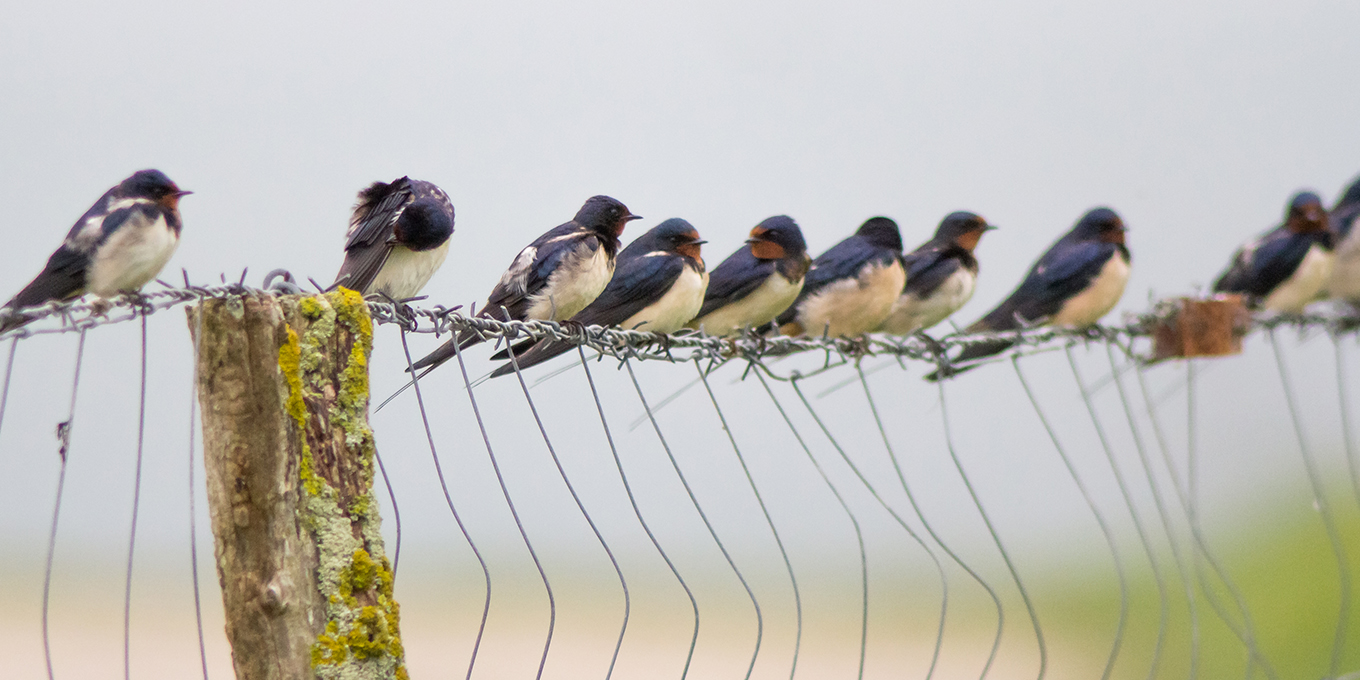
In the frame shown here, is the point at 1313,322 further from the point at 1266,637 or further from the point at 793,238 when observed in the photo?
the point at 793,238

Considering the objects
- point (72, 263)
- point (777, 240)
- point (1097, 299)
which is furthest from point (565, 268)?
point (1097, 299)

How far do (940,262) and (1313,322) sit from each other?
1.64 metres

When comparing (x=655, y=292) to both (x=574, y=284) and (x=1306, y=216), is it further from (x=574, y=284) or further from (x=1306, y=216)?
(x=1306, y=216)

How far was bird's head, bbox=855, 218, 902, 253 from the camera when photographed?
4.54 metres

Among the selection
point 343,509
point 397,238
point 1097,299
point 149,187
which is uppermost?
point 149,187

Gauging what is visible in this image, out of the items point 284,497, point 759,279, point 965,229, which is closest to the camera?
point 284,497

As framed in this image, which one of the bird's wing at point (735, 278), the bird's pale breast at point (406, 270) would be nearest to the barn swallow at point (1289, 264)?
the bird's wing at point (735, 278)

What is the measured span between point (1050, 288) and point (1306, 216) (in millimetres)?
1838

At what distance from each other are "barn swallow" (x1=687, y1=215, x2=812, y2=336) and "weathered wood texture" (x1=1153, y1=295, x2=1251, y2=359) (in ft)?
4.45

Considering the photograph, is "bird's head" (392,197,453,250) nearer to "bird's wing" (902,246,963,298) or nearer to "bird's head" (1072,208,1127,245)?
"bird's wing" (902,246,963,298)

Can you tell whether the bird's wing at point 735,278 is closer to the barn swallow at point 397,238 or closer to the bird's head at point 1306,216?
the barn swallow at point 397,238

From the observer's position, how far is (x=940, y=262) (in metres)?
4.80

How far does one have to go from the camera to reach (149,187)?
9.05ft

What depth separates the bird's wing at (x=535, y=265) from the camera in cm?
347
